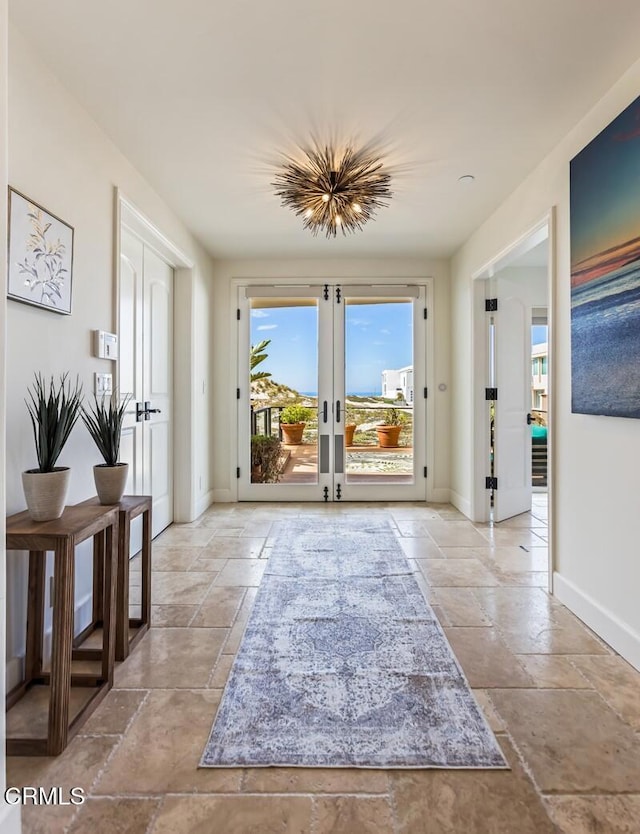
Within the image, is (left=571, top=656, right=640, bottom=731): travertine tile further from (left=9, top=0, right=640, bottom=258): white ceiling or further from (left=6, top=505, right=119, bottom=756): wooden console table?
(left=9, top=0, right=640, bottom=258): white ceiling

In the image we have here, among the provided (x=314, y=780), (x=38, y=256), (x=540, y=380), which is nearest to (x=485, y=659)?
(x=314, y=780)

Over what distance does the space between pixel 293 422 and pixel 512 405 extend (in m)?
2.10

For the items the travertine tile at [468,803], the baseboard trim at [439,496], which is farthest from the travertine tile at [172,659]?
the baseboard trim at [439,496]

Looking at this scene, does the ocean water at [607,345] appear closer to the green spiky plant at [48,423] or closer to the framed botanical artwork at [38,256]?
the green spiky plant at [48,423]

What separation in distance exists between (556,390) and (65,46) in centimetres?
277

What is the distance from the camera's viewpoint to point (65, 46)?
5.87 ft

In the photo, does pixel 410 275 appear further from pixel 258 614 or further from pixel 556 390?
pixel 258 614

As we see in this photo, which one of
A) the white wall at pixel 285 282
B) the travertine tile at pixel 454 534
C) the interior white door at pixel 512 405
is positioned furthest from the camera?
the white wall at pixel 285 282

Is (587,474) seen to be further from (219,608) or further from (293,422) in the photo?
(293,422)

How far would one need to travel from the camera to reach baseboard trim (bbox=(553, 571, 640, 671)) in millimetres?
1879

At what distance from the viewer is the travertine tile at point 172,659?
1756 mm

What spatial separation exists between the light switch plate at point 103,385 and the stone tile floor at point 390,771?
3.72 feet

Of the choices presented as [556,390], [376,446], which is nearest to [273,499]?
[376,446]

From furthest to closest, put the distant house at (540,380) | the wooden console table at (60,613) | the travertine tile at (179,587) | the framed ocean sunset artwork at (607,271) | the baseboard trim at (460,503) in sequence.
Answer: the distant house at (540,380)
the baseboard trim at (460,503)
the travertine tile at (179,587)
the framed ocean sunset artwork at (607,271)
the wooden console table at (60,613)
